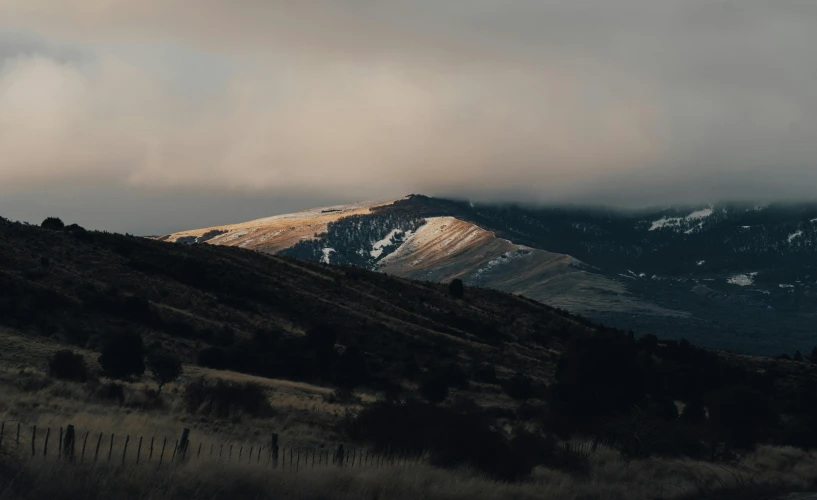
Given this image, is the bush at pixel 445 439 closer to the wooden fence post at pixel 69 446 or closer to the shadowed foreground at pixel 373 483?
the shadowed foreground at pixel 373 483

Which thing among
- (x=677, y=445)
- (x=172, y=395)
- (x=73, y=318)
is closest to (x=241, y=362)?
(x=73, y=318)

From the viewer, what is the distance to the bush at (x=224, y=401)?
31.4 metres

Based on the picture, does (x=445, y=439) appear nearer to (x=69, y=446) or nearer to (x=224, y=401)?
(x=224, y=401)

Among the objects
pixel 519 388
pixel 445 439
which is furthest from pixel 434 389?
pixel 445 439

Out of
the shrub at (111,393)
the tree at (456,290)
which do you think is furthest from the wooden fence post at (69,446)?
the tree at (456,290)

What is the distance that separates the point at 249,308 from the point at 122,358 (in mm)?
46643

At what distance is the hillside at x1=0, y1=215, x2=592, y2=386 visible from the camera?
2717 inches

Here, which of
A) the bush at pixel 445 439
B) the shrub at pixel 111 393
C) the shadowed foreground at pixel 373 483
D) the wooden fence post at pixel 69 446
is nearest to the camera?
the shadowed foreground at pixel 373 483

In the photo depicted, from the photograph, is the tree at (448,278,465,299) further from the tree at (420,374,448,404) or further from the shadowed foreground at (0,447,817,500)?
the shadowed foreground at (0,447,817,500)

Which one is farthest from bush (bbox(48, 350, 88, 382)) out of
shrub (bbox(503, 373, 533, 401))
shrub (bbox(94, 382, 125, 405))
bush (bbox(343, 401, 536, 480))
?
shrub (bbox(503, 373, 533, 401))

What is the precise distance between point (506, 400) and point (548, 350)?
43.4 metres

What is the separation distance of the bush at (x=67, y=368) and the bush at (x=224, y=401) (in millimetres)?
6056

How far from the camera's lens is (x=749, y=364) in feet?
385

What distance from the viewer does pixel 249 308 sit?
9075 cm
